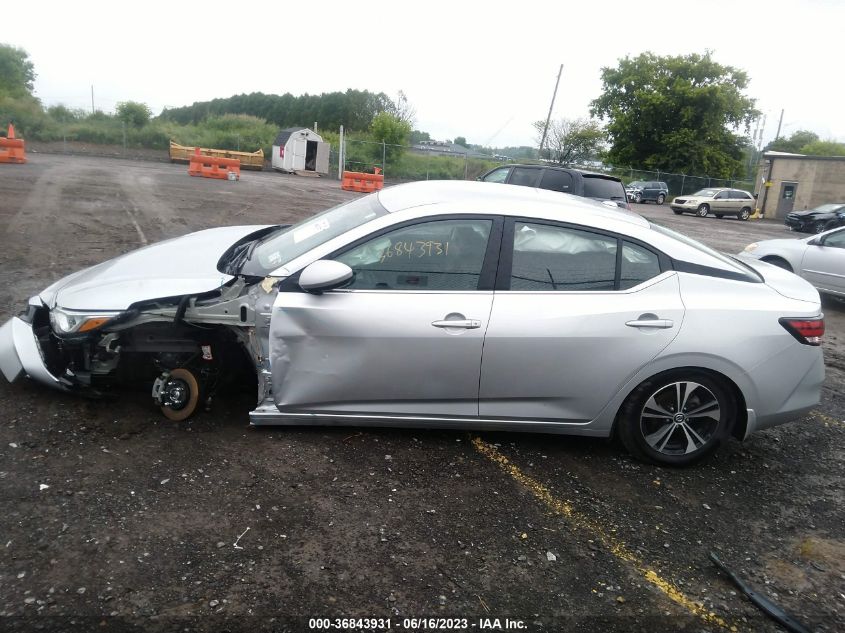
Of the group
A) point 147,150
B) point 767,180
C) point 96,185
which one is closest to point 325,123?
point 147,150

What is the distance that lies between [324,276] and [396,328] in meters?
0.50

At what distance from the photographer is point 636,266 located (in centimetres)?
387

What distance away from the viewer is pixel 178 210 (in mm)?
13758

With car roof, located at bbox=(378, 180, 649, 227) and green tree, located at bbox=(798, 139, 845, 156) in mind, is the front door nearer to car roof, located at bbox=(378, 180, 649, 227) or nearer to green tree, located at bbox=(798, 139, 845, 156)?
car roof, located at bbox=(378, 180, 649, 227)

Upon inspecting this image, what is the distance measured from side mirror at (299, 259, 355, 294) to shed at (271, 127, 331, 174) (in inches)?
1287

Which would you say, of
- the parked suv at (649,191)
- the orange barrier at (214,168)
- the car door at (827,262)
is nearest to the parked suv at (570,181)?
the car door at (827,262)

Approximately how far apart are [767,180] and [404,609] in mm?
42461

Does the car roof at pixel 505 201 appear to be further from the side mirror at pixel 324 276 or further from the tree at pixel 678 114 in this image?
the tree at pixel 678 114

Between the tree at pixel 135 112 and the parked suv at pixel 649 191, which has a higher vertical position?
the tree at pixel 135 112

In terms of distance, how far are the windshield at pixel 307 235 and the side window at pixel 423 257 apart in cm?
24

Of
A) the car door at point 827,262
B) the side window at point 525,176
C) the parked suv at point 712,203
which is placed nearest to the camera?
the car door at point 827,262

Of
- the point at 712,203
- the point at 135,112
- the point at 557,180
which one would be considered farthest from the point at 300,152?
the point at 557,180

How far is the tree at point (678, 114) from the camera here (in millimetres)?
45812

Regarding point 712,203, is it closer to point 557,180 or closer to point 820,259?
point 557,180
